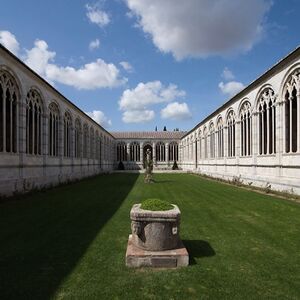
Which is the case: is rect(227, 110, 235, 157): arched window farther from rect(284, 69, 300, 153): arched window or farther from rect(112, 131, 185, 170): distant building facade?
rect(112, 131, 185, 170): distant building facade

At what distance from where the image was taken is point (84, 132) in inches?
1169

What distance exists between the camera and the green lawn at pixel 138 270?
3.74 metres

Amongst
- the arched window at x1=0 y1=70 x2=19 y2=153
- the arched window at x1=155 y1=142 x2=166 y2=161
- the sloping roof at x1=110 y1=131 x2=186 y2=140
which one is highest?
the sloping roof at x1=110 y1=131 x2=186 y2=140

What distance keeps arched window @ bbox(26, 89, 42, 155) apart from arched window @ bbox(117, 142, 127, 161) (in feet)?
120

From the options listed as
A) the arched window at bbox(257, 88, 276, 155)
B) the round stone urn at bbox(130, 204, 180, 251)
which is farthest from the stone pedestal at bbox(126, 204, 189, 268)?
the arched window at bbox(257, 88, 276, 155)

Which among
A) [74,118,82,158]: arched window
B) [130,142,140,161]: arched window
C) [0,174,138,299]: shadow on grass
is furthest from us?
[130,142,140,161]: arched window

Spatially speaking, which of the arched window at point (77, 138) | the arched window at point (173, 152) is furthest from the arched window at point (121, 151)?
the arched window at point (77, 138)

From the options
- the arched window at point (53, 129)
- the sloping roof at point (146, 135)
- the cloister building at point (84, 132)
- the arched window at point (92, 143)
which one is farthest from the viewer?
the sloping roof at point (146, 135)

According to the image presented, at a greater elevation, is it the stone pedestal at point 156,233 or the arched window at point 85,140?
the arched window at point 85,140

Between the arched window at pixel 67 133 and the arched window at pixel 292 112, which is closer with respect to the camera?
the arched window at pixel 292 112

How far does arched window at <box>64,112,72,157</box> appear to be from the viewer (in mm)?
22641

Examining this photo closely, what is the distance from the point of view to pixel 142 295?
11.8ft

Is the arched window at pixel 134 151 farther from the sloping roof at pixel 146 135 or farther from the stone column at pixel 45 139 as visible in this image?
the stone column at pixel 45 139

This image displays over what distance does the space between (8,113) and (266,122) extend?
13.5m
